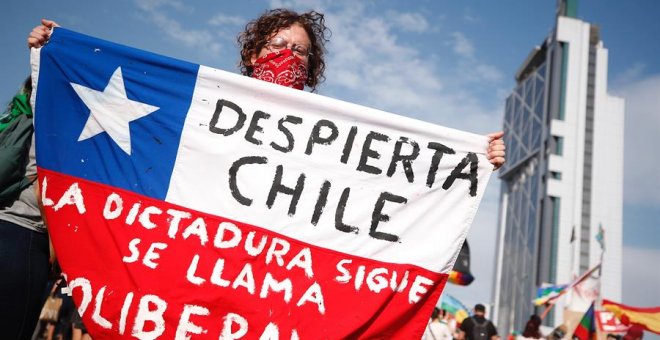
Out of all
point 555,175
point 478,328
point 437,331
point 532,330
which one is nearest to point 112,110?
point 478,328

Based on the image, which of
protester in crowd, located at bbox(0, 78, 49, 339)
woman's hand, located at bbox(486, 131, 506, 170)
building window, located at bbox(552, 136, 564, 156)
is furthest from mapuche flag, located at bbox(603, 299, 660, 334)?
building window, located at bbox(552, 136, 564, 156)

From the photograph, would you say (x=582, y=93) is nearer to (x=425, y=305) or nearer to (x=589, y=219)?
(x=589, y=219)

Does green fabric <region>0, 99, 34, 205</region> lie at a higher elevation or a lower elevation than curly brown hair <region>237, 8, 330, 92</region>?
lower

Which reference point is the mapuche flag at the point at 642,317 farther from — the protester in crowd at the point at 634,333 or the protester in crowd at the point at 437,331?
the protester in crowd at the point at 437,331

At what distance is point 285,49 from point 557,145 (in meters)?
56.3

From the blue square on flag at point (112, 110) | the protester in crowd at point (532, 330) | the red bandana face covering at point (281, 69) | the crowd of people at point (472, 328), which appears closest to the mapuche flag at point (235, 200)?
the blue square on flag at point (112, 110)

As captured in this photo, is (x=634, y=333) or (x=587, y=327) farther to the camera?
(x=634, y=333)

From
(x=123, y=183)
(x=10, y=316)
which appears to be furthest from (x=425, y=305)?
(x=10, y=316)

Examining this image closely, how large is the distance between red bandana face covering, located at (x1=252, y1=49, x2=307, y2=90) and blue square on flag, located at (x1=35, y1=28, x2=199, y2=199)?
1.11ft

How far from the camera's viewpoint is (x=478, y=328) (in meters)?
8.93

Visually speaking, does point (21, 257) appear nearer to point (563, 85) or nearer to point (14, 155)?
point (14, 155)

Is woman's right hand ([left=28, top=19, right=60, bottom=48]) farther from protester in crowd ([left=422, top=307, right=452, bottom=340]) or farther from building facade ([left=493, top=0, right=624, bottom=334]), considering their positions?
building facade ([left=493, top=0, right=624, bottom=334])

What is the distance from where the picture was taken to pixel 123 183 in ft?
7.61

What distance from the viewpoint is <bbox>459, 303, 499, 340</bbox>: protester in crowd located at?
888 centimetres
